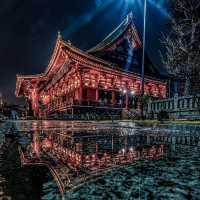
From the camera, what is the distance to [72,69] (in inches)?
870

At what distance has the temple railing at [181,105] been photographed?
7.34 meters

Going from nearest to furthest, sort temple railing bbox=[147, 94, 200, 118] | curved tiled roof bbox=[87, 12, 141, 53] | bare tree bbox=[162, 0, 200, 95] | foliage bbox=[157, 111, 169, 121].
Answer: temple railing bbox=[147, 94, 200, 118]
foliage bbox=[157, 111, 169, 121]
bare tree bbox=[162, 0, 200, 95]
curved tiled roof bbox=[87, 12, 141, 53]

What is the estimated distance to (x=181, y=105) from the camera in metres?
8.09

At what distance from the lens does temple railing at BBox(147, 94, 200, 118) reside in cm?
734

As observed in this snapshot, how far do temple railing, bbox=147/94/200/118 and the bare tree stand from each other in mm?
4090

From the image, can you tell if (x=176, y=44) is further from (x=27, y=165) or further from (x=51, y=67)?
(x=27, y=165)

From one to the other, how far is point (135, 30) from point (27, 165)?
29380 millimetres

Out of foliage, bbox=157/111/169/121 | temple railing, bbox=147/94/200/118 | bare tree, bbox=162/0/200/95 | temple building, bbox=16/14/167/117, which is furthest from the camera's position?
temple building, bbox=16/14/167/117

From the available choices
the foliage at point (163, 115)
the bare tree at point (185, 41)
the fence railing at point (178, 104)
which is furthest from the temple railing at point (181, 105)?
the bare tree at point (185, 41)

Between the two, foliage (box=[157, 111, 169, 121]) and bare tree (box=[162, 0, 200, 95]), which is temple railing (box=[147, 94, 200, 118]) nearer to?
foliage (box=[157, 111, 169, 121])

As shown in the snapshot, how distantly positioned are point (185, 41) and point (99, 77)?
33.8ft

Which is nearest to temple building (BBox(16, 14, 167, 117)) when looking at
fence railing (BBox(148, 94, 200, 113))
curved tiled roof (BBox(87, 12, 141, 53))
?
curved tiled roof (BBox(87, 12, 141, 53))

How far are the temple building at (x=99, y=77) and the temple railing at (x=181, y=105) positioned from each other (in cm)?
1073

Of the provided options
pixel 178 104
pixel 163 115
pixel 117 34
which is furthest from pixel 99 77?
pixel 163 115
